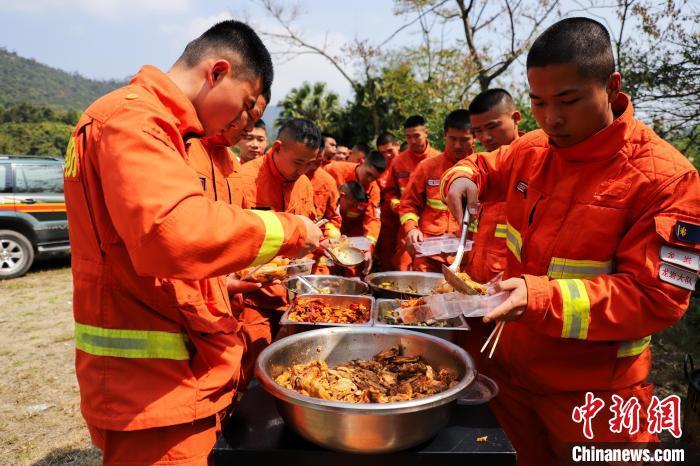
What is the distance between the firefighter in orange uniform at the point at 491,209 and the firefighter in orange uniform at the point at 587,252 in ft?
4.00

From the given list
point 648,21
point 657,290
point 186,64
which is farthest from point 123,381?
point 648,21

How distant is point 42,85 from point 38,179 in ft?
337

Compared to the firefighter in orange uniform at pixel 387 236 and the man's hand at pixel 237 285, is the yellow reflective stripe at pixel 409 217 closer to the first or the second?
the firefighter in orange uniform at pixel 387 236

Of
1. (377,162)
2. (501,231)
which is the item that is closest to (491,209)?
(501,231)

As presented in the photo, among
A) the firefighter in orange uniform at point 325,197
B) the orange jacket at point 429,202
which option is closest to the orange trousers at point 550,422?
the orange jacket at point 429,202

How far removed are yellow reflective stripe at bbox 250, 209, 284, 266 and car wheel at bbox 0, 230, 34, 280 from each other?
30.4ft

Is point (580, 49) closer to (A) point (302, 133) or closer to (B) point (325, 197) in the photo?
(A) point (302, 133)

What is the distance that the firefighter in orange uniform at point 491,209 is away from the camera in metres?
3.43

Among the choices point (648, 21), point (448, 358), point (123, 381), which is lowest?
point (448, 358)

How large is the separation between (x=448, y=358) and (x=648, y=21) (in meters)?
6.75

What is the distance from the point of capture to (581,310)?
5.48ft

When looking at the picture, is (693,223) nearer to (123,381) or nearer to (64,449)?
(123,381)

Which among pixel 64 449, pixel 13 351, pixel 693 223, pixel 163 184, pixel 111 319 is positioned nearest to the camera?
pixel 163 184

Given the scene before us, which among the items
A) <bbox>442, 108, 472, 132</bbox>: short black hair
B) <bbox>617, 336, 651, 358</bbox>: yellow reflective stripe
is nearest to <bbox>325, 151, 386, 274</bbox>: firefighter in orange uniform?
Answer: <bbox>442, 108, 472, 132</bbox>: short black hair
